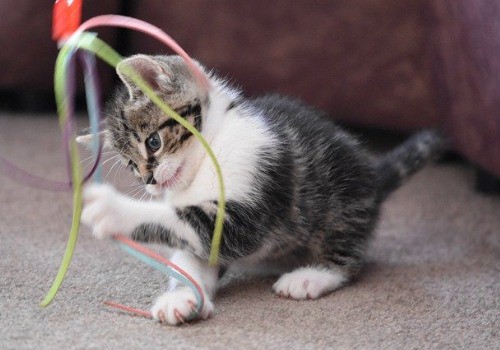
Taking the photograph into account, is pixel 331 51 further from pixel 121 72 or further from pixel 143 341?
pixel 143 341

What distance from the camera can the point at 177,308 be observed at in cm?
114

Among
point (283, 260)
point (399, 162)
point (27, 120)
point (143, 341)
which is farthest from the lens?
point (27, 120)

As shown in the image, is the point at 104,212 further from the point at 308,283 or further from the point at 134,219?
the point at 308,283

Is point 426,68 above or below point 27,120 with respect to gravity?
above

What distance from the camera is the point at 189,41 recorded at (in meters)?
2.29

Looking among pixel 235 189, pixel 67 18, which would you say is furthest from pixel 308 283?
pixel 67 18

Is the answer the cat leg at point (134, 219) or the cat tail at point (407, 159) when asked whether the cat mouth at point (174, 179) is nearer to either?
the cat leg at point (134, 219)

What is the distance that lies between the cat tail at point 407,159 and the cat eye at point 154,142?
0.51 metres

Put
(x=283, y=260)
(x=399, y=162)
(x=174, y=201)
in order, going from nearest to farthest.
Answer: (x=174, y=201)
(x=283, y=260)
(x=399, y=162)

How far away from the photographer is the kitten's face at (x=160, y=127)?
1262mm

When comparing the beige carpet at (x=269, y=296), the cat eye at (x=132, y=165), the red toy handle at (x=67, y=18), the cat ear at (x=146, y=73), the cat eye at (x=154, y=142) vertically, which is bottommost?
the beige carpet at (x=269, y=296)

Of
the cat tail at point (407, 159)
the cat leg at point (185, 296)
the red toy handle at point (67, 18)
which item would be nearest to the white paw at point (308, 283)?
the cat leg at point (185, 296)

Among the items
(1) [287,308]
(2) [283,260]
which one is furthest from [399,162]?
(1) [287,308]

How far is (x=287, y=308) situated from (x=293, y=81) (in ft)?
3.85
